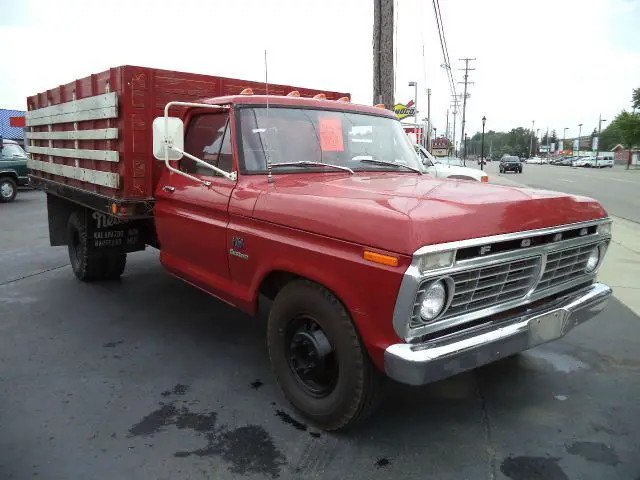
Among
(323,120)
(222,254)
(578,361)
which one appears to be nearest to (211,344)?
(222,254)

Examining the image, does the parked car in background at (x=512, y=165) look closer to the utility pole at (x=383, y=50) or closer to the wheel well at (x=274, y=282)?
the utility pole at (x=383, y=50)

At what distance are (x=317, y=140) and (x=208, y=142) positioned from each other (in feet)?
2.81

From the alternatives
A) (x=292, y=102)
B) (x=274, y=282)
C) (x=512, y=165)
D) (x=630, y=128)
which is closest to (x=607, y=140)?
(x=630, y=128)

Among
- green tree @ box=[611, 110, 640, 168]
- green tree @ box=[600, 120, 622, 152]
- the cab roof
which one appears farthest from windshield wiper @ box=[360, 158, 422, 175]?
green tree @ box=[600, 120, 622, 152]

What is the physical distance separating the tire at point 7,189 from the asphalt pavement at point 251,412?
12.7 m

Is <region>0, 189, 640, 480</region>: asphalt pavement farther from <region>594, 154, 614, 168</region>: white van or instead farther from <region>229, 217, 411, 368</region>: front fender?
<region>594, 154, 614, 168</region>: white van

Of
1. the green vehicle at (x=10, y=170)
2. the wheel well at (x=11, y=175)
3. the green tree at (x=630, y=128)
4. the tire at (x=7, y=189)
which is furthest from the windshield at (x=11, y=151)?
the green tree at (x=630, y=128)

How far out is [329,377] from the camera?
304cm

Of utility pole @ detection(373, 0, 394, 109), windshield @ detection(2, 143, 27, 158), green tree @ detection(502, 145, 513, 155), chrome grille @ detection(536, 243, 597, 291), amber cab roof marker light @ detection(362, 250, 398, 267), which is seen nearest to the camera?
amber cab roof marker light @ detection(362, 250, 398, 267)

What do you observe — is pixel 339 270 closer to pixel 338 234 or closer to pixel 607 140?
pixel 338 234

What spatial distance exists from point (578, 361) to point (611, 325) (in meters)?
1.07

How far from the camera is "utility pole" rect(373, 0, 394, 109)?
11656mm

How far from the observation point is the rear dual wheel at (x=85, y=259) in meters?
6.10

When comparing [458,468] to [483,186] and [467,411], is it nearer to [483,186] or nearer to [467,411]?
[467,411]
